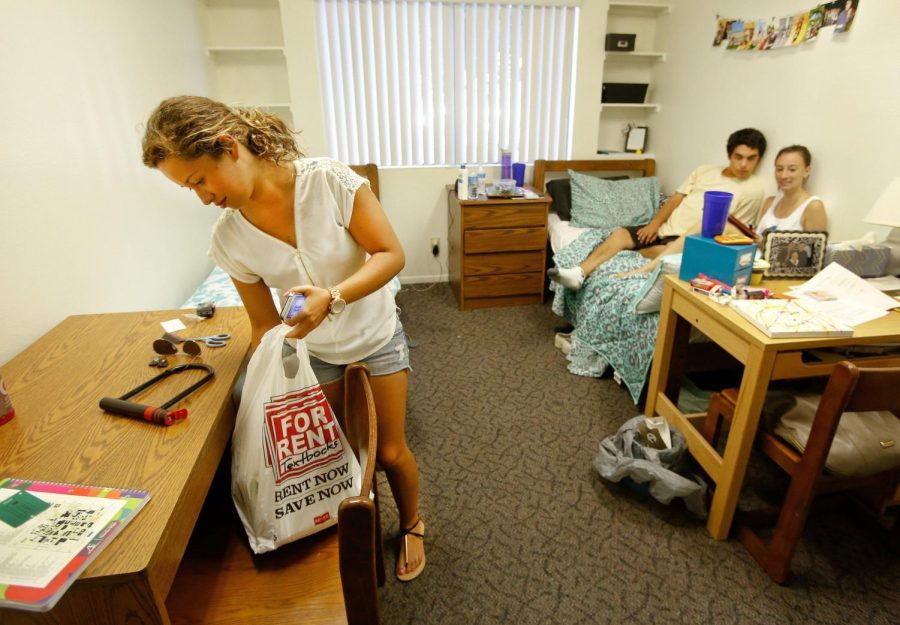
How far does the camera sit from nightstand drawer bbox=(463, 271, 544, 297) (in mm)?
3322

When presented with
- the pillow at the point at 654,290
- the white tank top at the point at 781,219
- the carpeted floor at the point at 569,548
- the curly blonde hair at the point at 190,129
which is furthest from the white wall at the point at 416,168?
the curly blonde hair at the point at 190,129

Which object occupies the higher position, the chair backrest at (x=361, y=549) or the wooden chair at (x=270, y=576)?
the chair backrest at (x=361, y=549)

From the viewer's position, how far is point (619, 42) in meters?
3.42

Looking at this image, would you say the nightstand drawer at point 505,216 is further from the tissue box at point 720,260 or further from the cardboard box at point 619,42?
the tissue box at point 720,260

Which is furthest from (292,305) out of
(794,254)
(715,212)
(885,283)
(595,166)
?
(595,166)

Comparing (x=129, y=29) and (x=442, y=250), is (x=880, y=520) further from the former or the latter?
(x=129, y=29)

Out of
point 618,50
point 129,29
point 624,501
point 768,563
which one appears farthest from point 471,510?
point 618,50

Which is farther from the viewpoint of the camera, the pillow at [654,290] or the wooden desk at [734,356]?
the pillow at [654,290]

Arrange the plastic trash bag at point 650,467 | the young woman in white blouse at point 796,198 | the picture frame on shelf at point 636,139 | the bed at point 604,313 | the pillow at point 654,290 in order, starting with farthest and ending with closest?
1. the picture frame on shelf at point 636,139
2. the young woman in white blouse at point 796,198
3. the bed at point 604,313
4. the pillow at point 654,290
5. the plastic trash bag at point 650,467

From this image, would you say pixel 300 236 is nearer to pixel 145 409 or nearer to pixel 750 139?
pixel 145 409

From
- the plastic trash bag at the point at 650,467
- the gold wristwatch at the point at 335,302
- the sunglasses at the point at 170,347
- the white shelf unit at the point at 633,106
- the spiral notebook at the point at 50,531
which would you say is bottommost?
the plastic trash bag at the point at 650,467

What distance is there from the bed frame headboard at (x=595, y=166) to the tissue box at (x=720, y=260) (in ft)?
6.55

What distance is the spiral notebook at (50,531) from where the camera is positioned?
584 mm

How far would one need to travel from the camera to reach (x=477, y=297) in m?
3.37
